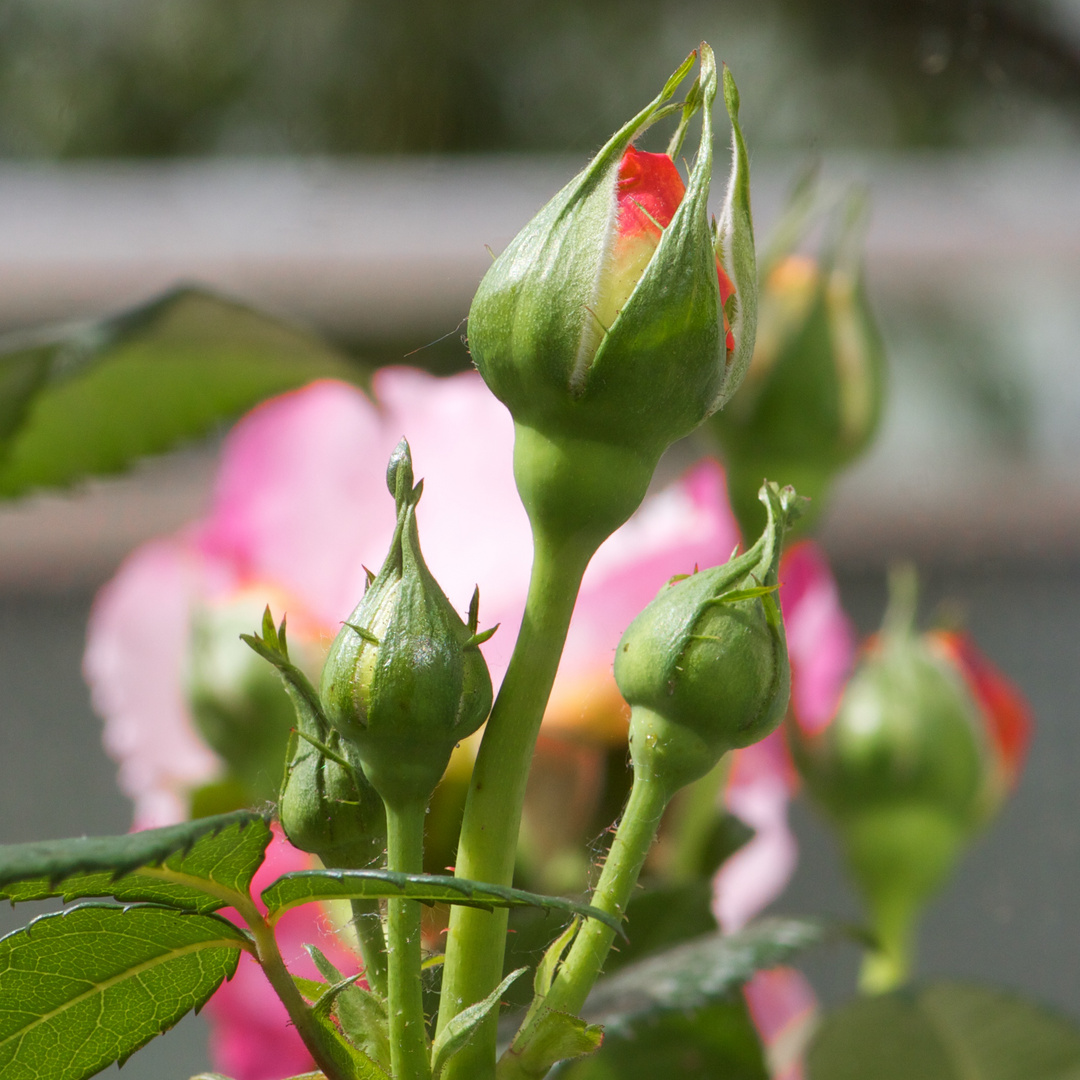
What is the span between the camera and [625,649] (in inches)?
3.5

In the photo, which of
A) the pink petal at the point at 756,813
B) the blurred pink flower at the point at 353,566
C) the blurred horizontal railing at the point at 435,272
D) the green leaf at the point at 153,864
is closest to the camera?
the green leaf at the point at 153,864

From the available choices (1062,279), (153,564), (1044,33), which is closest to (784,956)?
(153,564)

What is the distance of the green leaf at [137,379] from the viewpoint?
184 millimetres

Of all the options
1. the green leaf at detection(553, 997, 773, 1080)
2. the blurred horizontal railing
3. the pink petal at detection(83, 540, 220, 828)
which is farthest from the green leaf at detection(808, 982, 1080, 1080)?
the blurred horizontal railing

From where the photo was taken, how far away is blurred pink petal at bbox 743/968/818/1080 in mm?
230

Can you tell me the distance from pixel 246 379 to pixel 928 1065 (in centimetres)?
15

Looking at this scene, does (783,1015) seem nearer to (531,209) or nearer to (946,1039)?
(946,1039)

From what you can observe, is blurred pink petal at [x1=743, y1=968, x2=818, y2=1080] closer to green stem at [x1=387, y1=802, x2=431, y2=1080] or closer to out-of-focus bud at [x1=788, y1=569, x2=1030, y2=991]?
out-of-focus bud at [x1=788, y1=569, x2=1030, y2=991]

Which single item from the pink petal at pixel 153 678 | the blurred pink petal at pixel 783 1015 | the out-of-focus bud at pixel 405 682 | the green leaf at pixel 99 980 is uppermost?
the out-of-focus bud at pixel 405 682

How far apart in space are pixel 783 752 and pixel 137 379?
16cm

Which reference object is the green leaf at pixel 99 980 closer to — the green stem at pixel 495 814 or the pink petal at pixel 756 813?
the green stem at pixel 495 814

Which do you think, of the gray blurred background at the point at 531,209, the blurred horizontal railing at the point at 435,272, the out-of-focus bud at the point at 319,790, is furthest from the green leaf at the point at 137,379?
the blurred horizontal railing at the point at 435,272

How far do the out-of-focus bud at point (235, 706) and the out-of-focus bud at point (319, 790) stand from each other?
0.10m

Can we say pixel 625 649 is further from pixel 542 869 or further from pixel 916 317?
pixel 916 317
